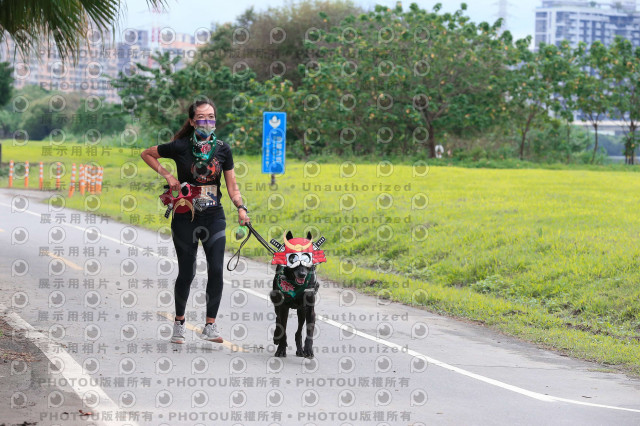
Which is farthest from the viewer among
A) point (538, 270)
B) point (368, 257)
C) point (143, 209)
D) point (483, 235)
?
point (143, 209)

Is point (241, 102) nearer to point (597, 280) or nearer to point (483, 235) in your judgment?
point (483, 235)

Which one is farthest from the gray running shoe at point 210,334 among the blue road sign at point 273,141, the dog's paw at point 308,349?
the blue road sign at point 273,141

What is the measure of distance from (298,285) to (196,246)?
1.27m

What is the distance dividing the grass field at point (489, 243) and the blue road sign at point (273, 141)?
845 mm

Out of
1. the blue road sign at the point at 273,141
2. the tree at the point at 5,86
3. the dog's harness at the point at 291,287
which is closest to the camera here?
the dog's harness at the point at 291,287

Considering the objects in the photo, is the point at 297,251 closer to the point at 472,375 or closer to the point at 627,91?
the point at 472,375

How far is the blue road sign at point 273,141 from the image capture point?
24062 mm

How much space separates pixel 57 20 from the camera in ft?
32.6

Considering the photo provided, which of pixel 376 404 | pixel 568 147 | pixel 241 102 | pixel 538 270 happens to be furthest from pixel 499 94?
pixel 376 404

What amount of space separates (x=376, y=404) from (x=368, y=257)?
10.5 metres

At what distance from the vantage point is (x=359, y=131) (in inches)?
1597

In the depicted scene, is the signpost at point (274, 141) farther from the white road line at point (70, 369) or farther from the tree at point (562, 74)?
the tree at point (562, 74)

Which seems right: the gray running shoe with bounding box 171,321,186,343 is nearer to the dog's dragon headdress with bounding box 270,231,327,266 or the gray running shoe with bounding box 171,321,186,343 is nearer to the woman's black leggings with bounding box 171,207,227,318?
the woman's black leggings with bounding box 171,207,227,318

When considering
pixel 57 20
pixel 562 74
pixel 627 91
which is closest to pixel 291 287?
pixel 57 20
